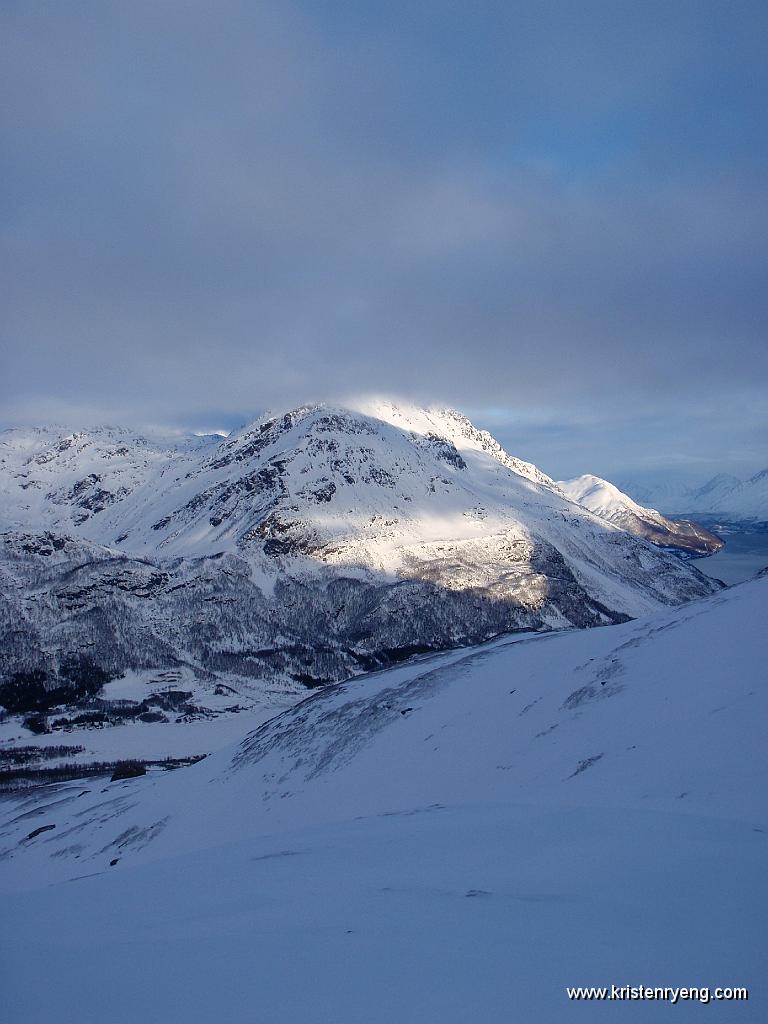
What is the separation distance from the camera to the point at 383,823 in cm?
2033

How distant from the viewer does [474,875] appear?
40.4ft

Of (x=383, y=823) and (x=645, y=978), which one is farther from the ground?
(x=645, y=978)

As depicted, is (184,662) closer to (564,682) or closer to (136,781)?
(136,781)

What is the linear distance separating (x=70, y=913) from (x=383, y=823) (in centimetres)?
1015

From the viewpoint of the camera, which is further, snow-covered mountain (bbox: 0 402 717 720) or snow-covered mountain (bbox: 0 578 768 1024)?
snow-covered mountain (bbox: 0 402 717 720)

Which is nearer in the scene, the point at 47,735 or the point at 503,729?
the point at 503,729

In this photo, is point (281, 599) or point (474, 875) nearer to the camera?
point (474, 875)

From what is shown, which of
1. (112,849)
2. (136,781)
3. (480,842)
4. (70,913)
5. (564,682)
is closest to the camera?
(70,913)

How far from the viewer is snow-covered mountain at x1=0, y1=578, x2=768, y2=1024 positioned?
24.8 ft

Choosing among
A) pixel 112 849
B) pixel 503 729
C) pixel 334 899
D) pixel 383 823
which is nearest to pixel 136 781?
pixel 112 849

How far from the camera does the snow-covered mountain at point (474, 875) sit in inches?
297

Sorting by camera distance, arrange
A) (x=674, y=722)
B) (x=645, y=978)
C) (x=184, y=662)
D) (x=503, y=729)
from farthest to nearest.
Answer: (x=184, y=662) → (x=503, y=729) → (x=674, y=722) → (x=645, y=978)

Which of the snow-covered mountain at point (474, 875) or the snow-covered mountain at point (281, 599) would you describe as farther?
the snow-covered mountain at point (281, 599)

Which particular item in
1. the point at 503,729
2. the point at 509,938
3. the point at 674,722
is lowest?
the point at 503,729
